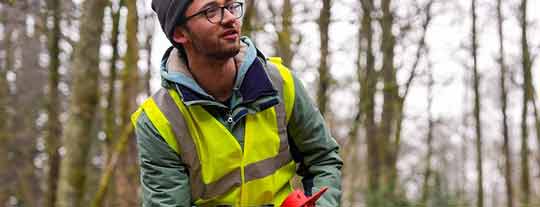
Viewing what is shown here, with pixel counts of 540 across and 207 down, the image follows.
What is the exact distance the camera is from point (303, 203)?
257 centimetres

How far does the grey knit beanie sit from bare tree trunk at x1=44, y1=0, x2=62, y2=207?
5179mm

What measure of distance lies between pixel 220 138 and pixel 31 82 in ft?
39.2

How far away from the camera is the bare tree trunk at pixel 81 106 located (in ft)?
22.3

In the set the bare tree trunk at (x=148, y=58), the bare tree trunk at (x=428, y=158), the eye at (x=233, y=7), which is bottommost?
the bare tree trunk at (x=428, y=158)

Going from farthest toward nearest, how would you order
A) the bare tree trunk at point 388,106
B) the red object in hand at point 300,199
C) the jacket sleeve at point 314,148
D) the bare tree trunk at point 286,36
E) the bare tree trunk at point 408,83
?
the bare tree trunk at point 408,83 → the bare tree trunk at point 388,106 → the bare tree trunk at point 286,36 → the jacket sleeve at point 314,148 → the red object in hand at point 300,199

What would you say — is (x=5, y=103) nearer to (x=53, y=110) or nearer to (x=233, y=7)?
(x=53, y=110)

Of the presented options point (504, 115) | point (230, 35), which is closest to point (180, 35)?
point (230, 35)

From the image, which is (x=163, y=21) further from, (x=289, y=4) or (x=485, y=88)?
(x=485, y=88)

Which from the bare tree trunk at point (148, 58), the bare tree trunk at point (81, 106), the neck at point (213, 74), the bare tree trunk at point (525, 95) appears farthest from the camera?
the bare tree trunk at point (525, 95)

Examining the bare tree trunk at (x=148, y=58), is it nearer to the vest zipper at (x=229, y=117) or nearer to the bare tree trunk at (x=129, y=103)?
the bare tree trunk at (x=129, y=103)

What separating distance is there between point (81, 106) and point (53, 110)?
2393mm

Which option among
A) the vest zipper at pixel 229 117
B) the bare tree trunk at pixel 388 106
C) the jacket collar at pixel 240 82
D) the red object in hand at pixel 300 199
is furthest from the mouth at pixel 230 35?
the bare tree trunk at pixel 388 106

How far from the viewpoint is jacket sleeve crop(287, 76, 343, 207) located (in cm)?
278

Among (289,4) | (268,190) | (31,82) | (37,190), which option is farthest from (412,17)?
(37,190)
